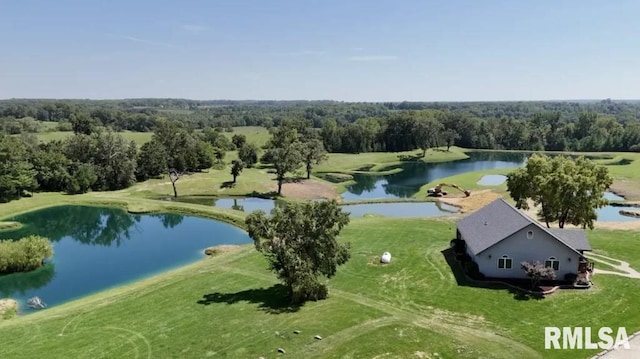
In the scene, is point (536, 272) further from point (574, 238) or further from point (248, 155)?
point (248, 155)

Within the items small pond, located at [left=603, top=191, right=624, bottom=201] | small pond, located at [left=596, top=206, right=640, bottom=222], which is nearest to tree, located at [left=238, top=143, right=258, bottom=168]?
small pond, located at [left=603, top=191, right=624, bottom=201]

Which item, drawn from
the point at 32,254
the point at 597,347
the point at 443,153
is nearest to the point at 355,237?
the point at 597,347

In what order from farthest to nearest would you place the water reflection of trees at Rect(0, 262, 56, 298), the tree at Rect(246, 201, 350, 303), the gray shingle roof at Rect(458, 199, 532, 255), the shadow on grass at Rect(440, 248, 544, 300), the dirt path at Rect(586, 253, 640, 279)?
the water reflection of trees at Rect(0, 262, 56, 298) < the dirt path at Rect(586, 253, 640, 279) < the gray shingle roof at Rect(458, 199, 532, 255) < the shadow on grass at Rect(440, 248, 544, 300) < the tree at Rect(246, 201, 350, 303)

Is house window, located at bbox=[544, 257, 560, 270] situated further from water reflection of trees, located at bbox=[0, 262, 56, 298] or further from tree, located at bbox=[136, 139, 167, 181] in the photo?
tree, located at bbox=[136, 139, 167, 181]

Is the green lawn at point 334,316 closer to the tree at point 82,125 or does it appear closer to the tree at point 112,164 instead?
the tree at point 112,164

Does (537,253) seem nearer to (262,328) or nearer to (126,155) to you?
(262,328)

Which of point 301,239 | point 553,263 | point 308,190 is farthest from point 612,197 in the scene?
point 301,239

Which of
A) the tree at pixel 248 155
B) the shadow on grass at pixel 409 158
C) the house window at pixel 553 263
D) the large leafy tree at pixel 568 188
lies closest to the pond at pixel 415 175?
the shadow on grass at pixel 409 158
